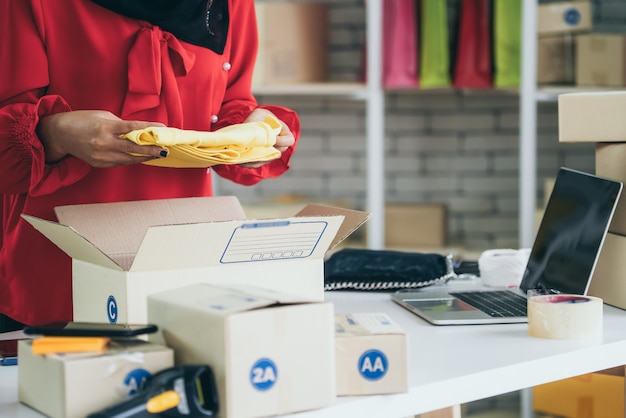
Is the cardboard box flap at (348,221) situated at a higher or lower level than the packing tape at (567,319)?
higher

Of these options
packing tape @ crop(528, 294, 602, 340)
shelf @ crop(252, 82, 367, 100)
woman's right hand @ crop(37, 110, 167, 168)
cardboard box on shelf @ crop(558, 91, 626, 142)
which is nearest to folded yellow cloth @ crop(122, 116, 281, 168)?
woman's right hand @ crop(37, 110, 167, 168)

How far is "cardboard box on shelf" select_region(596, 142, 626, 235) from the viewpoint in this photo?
1641mm

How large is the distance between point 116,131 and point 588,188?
0.86 m

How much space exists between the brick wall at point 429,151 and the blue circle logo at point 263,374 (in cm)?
289

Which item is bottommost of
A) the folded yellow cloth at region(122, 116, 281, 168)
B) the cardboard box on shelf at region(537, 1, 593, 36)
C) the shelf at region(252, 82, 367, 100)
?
the folded yellow cloth at region(122, 116, 281, 168)

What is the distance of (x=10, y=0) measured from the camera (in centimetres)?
143

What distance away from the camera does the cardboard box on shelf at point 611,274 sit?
1.59 metres

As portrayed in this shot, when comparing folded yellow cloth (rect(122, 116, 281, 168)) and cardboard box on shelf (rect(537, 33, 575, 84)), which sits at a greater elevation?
cardboard box on shelf (rect(537, 33, 575, 84))

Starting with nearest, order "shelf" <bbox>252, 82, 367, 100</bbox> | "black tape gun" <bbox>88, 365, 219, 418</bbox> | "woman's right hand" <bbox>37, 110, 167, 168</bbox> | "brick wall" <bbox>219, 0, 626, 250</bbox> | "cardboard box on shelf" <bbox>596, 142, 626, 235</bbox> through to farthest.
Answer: "black tape gun" <bbox>88, 365, 219, 418</bbox>
"woman's right hand" <bbox>37, 110, 167, 168</bbox>
"cardboard box on shelf" <bbox>596, 142, 626, 235</bbox>
"shelf" <bbox>252, 82, 367, 100</bbox>
"brick wall" <bbox>219, 0, 626, 250</bbox>

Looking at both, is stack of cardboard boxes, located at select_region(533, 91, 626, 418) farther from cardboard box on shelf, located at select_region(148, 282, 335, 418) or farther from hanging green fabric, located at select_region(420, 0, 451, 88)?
hanging green fabric, located at select_region(420, 0, 451, 88)

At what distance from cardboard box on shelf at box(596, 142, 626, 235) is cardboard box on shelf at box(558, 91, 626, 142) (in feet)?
0.08

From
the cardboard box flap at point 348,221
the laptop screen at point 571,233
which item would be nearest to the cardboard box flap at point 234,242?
the cardboard box flap at point 348,221

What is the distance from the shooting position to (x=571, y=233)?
1.63 meters

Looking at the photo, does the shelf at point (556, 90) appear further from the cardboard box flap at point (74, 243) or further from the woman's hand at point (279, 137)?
the cardboard box flap at point (74, 243)
